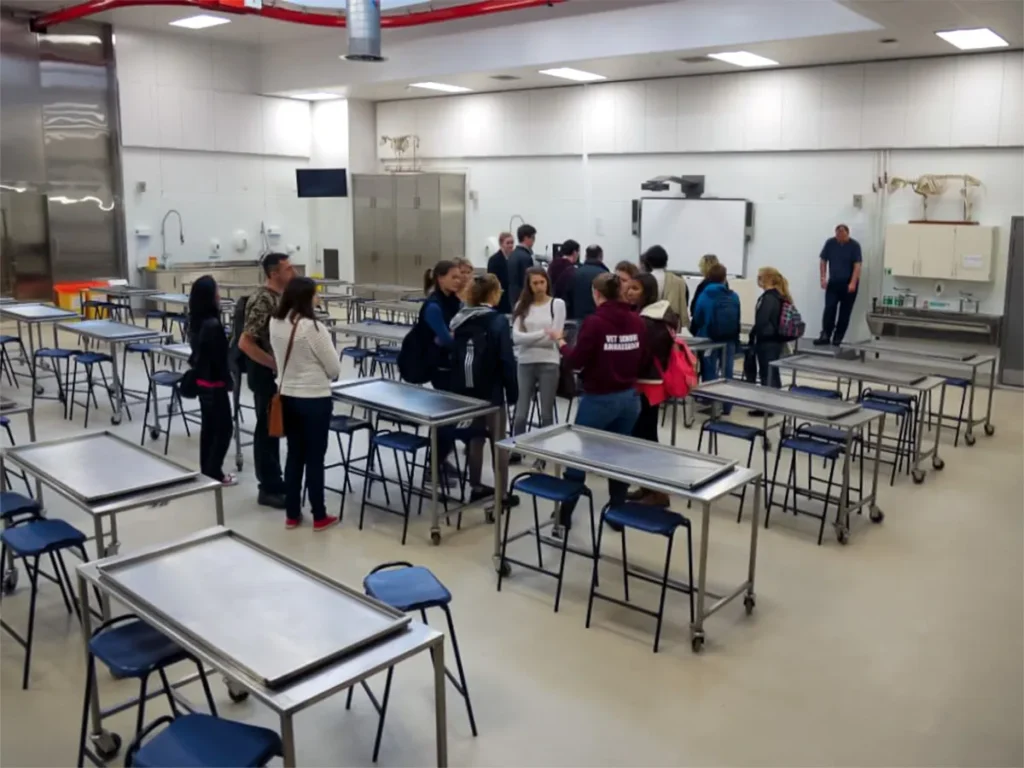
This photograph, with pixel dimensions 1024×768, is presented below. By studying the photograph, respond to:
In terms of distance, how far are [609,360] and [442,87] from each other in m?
9.64

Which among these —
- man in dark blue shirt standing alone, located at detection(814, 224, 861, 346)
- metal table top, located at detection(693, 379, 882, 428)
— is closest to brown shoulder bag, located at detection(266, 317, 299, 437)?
metal table top, located at detection(693, 379, 882, 428)

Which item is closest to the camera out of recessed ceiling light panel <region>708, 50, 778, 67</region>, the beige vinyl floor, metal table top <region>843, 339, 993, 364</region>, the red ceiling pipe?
the beige vinyl floor

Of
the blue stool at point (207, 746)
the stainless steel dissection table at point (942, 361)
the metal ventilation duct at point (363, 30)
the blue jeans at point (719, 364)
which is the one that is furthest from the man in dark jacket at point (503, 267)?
the blue stool at point (207, 746)

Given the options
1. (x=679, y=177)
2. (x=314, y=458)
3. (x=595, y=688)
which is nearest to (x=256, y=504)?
(x=314, y=458)

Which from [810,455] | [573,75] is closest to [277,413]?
[810,455]

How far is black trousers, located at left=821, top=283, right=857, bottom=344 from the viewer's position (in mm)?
10094

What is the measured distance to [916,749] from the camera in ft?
10.2

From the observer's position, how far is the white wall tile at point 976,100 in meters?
9.04

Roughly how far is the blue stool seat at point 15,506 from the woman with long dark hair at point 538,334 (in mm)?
2684

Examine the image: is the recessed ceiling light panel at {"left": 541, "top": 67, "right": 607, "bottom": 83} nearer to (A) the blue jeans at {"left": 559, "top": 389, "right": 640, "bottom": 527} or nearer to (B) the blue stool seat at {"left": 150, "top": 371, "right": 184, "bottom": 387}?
(B) the blue stool seat at {"left": 150, "top": 371, "right": 184, "bottom": 387}

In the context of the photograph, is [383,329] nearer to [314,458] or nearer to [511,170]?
[314,458]

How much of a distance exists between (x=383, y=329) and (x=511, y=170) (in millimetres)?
6255

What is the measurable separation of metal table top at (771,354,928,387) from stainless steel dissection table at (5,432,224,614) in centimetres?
427

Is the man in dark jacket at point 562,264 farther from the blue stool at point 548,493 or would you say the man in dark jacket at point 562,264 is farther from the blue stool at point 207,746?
the blue stool at point 207,746
